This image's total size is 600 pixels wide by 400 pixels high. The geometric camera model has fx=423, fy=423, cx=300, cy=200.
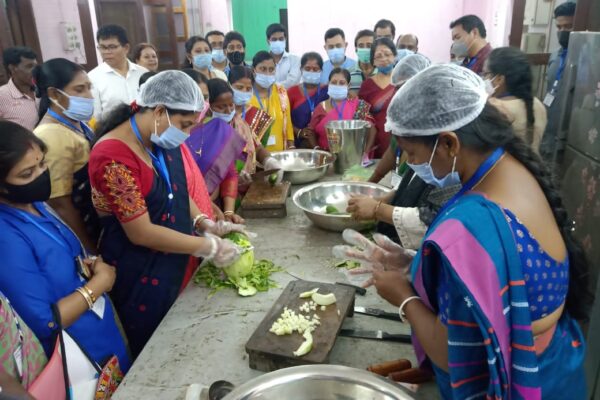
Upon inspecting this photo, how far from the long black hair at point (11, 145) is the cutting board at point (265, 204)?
139 cm

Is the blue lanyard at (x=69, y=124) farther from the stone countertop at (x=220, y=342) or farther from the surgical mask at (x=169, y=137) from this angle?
the stone countertop at (x=220, y=342)

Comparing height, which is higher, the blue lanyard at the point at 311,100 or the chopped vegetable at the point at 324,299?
the blue lanyard at the point at 311,100

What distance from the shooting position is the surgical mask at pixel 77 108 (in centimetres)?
241

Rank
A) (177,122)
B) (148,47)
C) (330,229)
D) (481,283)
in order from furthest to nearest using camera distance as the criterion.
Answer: (148,47) → (330,229) → (177,122) → (481,283)

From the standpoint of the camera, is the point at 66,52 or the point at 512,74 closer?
the point at 512,74

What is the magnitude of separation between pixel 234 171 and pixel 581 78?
101 inches

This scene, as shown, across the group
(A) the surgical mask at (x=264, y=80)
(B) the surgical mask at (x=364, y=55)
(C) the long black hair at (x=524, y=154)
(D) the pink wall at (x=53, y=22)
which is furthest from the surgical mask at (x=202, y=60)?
(C) the long black hair at (x=524, y=154)

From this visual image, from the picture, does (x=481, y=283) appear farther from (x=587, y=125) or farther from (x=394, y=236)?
(x=587, y=125)

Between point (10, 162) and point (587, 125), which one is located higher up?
point (10, 162)

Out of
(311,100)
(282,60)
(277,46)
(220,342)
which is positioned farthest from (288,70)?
(220,342)

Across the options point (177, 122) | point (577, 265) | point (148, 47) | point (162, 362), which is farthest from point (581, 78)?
point (148, 47)

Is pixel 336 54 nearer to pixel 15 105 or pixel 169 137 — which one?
pixel 15 105

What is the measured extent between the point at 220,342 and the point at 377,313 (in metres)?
0.66

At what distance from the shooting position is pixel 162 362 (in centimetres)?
157
